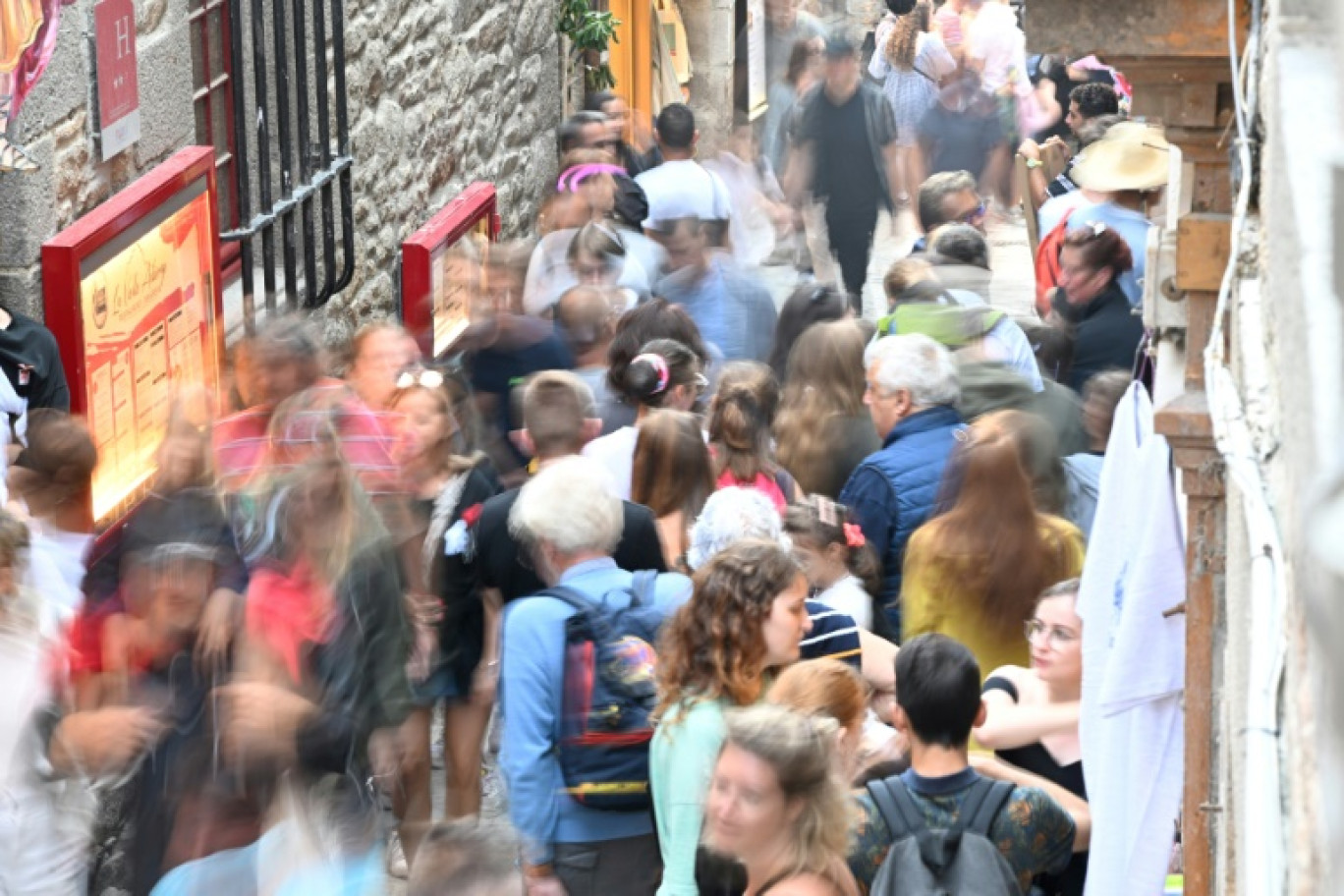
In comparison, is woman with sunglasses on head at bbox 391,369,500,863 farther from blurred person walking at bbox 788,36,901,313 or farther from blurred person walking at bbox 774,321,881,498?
blurred person walking at bbox 788,36,901,313

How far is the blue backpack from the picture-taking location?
4504 millimetres

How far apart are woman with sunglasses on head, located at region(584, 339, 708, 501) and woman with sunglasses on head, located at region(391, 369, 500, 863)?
0.35 meters

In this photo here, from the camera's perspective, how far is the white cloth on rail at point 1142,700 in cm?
387

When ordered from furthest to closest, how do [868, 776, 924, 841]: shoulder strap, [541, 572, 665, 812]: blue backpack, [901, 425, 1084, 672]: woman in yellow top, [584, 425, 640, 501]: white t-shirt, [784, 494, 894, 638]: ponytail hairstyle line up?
[584, 425, 640, 501]: white t-shirt < [784, 494, 894, 638]: ponytail hairstyle < [901, 425, 1084, 672]: woman in yellow top < [541, 572, 665, 812]: blue backpack < [868, 776, 924, 841]: shoulder strap

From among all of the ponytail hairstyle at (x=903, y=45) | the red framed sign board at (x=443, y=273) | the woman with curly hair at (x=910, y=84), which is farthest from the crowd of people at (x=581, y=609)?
the ponytail hairstyle at (x=903, y=45)

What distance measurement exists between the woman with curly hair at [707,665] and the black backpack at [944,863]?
449mm

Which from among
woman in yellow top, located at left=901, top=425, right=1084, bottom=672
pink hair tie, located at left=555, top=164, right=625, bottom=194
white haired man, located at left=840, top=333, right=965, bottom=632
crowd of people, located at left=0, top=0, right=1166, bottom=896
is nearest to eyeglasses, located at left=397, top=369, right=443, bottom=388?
crowd of people, located at left=0, top=0, right=1166, bottom=896

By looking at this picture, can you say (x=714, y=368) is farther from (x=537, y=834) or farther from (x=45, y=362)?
(x=537, y=834)

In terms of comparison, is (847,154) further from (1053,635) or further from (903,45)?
(1053,635)

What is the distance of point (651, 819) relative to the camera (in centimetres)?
459

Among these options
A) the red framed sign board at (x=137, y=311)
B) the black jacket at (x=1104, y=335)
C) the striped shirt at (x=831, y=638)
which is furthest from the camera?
the black jacket at (x=1104, y=335)

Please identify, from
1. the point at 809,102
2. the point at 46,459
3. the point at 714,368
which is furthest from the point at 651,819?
the point at 809,102

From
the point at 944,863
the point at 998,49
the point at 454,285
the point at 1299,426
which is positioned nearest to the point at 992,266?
the point at 998,49

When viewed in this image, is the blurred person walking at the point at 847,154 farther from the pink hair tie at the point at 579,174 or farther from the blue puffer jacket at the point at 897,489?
the blue puffer jacket at the point at 897,489
